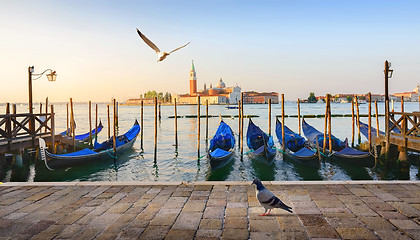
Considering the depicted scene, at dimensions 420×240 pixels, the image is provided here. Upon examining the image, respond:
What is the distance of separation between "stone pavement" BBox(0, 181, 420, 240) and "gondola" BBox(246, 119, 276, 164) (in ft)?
13.9

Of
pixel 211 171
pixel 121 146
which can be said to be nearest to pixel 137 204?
pixel 211 171

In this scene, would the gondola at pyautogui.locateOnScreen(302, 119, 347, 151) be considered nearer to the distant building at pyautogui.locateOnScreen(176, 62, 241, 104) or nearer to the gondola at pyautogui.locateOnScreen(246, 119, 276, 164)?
the gondola at pyautogui.locateOnScreen(246, 119, 276, 164)

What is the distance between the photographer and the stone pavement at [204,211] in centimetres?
239

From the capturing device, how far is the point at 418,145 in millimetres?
5973

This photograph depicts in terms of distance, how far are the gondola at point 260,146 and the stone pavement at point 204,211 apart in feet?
13.9

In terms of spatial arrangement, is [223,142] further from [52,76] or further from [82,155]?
[52,76]

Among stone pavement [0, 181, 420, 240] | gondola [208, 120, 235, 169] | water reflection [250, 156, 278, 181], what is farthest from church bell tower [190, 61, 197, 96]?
stone pavement [0, 181, 420, 240]

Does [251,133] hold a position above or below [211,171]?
above

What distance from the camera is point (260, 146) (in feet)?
29.9

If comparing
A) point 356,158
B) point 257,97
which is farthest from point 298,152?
point 257,97

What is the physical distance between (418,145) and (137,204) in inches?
224

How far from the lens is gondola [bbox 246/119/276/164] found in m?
7.97

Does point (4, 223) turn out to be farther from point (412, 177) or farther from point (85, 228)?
point (412, 177)

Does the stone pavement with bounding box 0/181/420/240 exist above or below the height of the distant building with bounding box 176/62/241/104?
below
